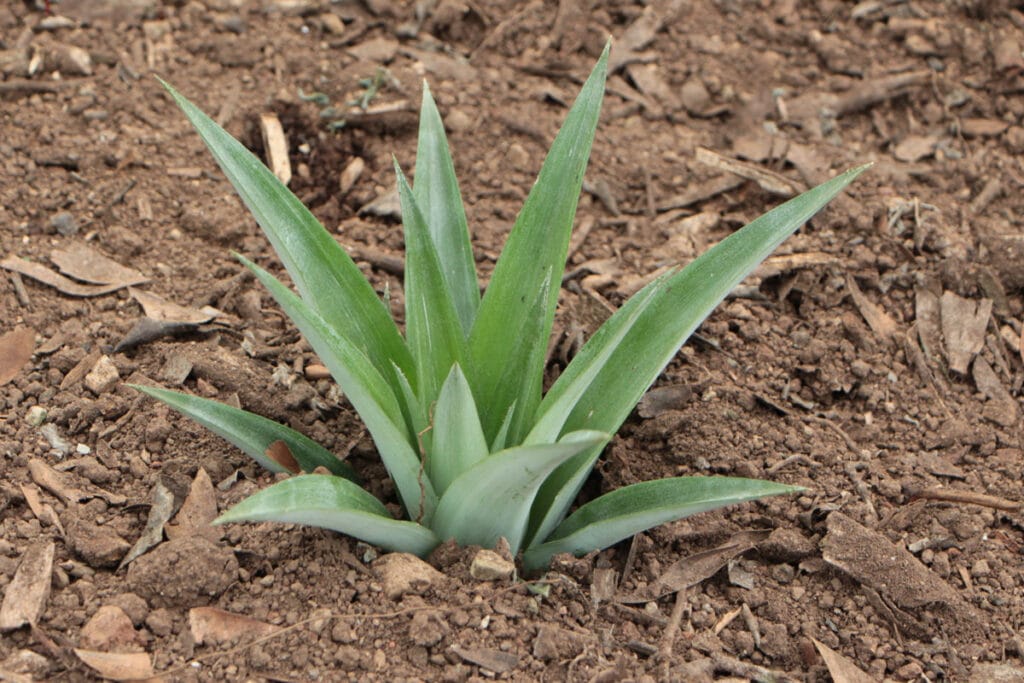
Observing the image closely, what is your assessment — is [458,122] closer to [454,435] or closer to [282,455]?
[282,455]

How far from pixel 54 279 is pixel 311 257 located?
1169mm

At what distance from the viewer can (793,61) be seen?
468cm

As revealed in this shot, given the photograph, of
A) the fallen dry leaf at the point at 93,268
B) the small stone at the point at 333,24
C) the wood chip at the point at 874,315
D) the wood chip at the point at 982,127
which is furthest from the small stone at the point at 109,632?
the wood chip at the point at 982,127

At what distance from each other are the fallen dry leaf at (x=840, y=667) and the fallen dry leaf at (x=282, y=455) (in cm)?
127

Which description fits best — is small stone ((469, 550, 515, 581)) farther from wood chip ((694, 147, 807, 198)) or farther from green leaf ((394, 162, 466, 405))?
wood chip ((694, 147, 807, 198))

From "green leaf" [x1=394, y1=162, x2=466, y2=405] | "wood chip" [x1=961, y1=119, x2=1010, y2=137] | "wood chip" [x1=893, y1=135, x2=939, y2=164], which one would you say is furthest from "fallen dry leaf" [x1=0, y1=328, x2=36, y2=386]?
"wood chip" [x1=961, y1=119, x2=1010, y2=137]

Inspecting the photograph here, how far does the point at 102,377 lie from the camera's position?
10.3 feet

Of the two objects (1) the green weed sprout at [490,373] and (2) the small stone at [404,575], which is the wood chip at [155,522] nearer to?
(1) the green weed sprout at [490,373]

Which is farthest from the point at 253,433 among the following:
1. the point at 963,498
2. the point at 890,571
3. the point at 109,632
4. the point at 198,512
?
the point at 963,498

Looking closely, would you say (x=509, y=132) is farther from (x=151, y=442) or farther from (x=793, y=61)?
(x=151, y=442)

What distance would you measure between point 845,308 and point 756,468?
81 cm

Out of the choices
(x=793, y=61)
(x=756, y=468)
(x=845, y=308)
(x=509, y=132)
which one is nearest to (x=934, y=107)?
(x=793, y=61)

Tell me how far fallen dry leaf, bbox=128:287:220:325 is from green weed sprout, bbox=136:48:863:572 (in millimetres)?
732

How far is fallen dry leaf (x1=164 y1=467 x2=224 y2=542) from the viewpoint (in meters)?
2.70
